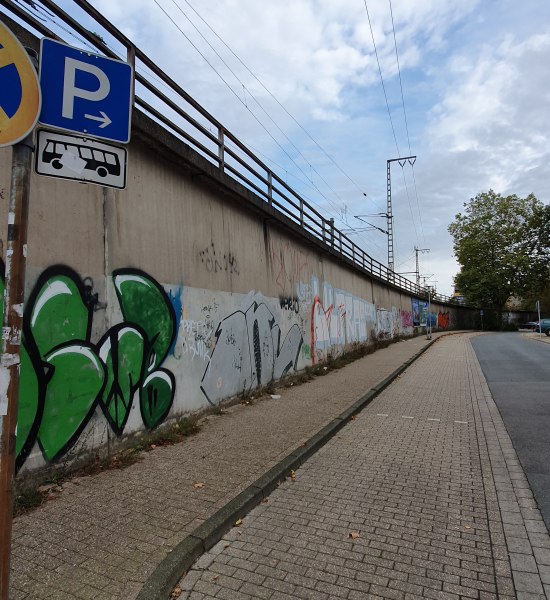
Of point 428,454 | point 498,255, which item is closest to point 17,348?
point 428,454

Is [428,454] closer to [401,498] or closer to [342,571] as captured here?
[401,498]

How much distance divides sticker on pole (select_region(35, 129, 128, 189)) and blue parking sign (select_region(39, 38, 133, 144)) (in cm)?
6

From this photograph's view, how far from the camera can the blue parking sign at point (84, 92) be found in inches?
90.0

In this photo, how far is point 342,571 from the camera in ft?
9.76

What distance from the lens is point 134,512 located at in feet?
11.7

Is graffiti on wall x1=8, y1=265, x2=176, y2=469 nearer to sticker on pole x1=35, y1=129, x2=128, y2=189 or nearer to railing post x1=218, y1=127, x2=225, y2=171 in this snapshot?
sticker on pole x1=35, y1=129, x2=128, y2=189

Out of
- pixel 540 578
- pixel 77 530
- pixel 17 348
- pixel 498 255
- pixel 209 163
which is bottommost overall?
pixel 540 578

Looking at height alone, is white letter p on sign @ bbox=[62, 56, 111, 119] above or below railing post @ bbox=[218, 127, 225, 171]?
below

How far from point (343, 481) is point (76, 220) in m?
3.85

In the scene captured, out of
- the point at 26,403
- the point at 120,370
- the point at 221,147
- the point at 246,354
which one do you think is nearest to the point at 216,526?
the point at 26,403

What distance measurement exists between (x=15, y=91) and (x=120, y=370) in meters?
3.60

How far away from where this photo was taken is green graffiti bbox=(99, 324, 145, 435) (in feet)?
16.4

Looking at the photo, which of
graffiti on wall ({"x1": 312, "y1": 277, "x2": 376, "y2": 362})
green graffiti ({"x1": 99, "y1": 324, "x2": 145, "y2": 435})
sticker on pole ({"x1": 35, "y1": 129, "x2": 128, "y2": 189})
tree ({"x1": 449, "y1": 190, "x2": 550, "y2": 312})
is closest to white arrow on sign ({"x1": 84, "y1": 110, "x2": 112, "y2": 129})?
sticker on pole ({"x1": 35, "y1": 129, "x2": 128, "y2": 189})

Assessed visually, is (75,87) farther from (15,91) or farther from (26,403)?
(26,403)
